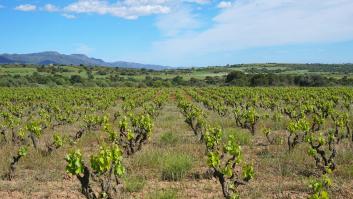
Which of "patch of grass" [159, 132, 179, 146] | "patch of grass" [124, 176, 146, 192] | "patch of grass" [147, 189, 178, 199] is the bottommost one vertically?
"patch of grass" [159, 132, 179, 146]

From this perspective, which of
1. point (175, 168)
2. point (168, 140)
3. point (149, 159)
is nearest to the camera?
point (175, 168)

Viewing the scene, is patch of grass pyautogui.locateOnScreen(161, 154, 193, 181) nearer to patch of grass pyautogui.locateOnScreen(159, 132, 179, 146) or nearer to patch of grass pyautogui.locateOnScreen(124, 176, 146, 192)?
patch of grass pyautogui.locateOnScreen(124, 176, 146, 192)

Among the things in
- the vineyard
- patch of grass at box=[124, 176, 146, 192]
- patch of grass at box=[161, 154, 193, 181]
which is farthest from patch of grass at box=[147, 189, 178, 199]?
patch of grass at box=[161, 154, 193, 181]

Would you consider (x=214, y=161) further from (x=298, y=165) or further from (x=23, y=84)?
(x=23, y=84)

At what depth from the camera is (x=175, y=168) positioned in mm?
10750

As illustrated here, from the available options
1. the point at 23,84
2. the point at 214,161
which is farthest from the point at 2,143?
the point at 23,84

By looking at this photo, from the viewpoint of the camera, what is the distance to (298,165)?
11.3 m

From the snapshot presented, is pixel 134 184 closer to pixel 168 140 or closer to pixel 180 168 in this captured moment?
pixel 180 168

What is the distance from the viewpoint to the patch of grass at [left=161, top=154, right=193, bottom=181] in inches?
415

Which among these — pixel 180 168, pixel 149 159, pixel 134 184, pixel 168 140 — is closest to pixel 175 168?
pixel 180 168

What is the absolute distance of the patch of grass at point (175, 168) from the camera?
10.5 metres

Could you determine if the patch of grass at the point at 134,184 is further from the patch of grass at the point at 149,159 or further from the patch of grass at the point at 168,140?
the patch of grass at the point at 168,140

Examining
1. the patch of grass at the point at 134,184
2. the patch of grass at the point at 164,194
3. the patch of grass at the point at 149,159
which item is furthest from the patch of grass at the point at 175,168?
the patch of grass at the point at 164,194

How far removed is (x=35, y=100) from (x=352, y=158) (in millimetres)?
30195
